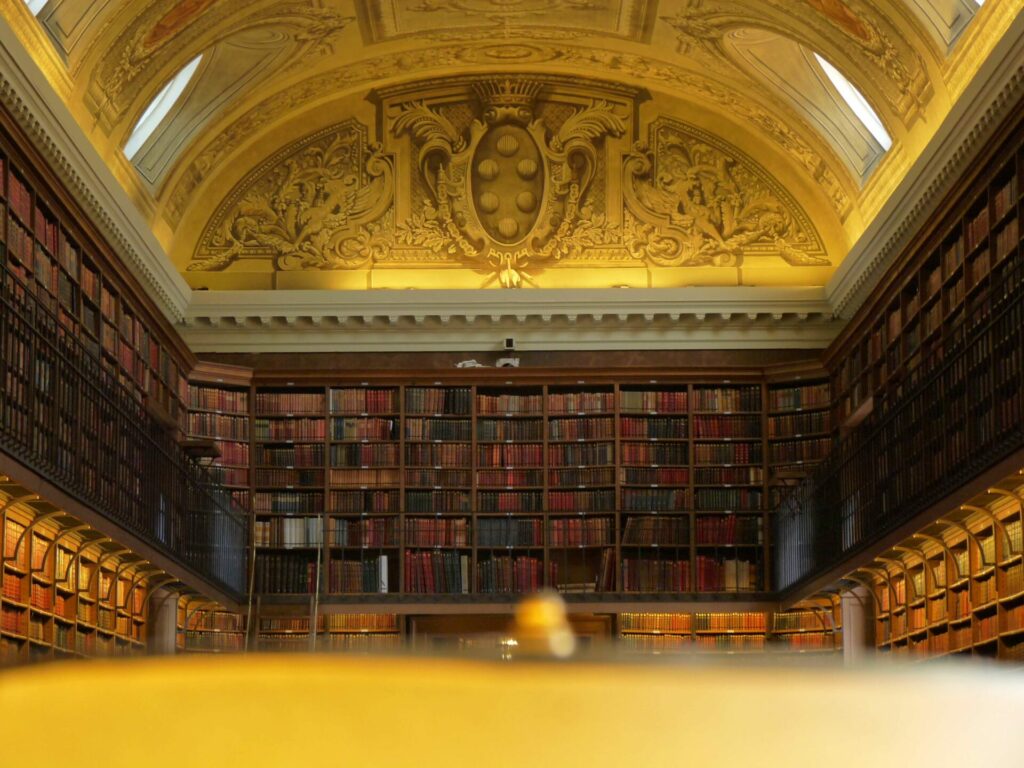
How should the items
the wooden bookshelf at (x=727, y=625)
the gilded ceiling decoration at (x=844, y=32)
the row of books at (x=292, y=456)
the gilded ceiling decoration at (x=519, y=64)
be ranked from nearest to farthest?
the gilded ceiling decoration at (x=844, y=32), the wooden bookshelf at (x=727, y=625), the row of books at (x=292, y=456), the gilded ceiling decoration at (x=519, y=64)

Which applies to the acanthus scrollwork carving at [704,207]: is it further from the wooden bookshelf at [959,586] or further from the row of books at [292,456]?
the wooden bookshelf at [959,586]

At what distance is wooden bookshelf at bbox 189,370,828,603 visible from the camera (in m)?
15.0

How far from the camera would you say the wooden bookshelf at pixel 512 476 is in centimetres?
1495

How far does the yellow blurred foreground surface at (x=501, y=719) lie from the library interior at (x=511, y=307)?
9.54m

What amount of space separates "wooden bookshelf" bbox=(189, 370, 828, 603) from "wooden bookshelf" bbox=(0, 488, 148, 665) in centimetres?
287

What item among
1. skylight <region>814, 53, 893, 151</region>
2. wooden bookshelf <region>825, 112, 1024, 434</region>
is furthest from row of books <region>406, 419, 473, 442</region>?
skylight <region>814, 53, 893, 151</region>

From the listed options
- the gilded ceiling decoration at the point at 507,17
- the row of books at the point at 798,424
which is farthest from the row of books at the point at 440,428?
the gilded ceiling decoration at the point at 507,17

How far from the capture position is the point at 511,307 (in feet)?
50.4

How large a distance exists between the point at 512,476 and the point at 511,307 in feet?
5.53

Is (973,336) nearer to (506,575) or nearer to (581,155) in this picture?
(506,575)

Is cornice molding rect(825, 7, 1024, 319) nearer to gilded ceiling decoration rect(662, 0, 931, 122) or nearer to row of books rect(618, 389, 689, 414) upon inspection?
gilded ceiling decoration rect(662, 0, 931, 122)

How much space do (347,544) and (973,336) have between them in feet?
24.8

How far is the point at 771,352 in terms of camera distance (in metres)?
15.5

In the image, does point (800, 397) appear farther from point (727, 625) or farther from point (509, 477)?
point (509, 477)
